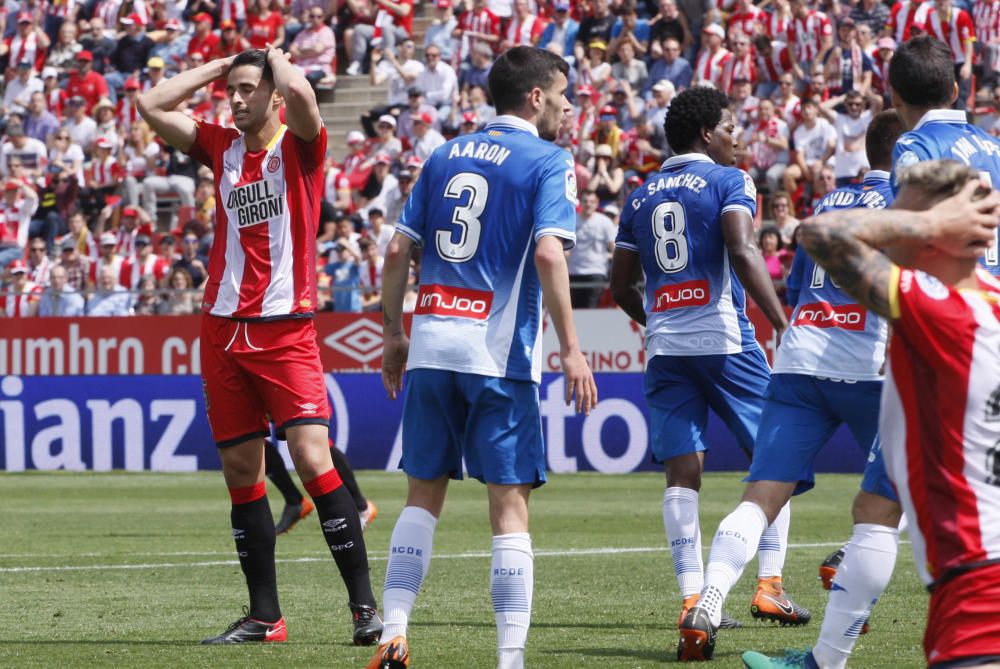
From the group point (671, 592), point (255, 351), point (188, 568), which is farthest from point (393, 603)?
point (188, 568)

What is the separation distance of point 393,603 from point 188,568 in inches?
186

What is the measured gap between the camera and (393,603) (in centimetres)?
607

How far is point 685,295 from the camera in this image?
771 centimetres

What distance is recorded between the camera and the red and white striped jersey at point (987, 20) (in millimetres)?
21594

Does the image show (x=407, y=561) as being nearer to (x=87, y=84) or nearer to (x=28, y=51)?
(x=87, y=84)

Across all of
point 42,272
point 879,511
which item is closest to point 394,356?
point 879,511

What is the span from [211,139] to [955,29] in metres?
15.7

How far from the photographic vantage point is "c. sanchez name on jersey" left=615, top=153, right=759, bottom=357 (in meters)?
7.64

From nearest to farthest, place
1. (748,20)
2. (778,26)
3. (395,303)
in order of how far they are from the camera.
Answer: (395,303) → (778,26) → (748,20)

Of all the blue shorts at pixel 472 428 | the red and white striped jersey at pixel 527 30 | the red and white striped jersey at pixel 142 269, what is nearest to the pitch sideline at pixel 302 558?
the blue shorts at pixel 472 428

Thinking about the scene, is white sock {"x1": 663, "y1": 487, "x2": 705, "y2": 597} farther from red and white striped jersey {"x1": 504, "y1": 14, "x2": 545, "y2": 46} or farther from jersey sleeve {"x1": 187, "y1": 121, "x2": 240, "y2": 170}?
red and white striped jersey {"x1": 504, "y1": 14, "x2": 545, "y2": 46}

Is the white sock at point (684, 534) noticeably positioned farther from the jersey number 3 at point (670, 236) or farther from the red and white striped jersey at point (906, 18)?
the red and white striped jersey at point (906, 18)

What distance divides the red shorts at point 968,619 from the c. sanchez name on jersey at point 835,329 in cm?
296

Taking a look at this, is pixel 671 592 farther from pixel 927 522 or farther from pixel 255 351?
pixel 927 522
